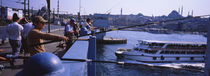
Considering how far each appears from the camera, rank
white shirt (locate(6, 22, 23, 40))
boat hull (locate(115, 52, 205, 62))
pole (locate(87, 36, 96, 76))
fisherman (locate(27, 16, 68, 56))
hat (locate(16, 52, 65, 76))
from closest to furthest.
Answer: hat (locate(16, 52, 65, 76)) < fisherman (locate(27, 16, 68, 56)) < pole (locate(87, 36, 96, 76)) < white shirt (locate(6, 22, 23, 40)) < boat hull (locate(115, 52, 205, 62))

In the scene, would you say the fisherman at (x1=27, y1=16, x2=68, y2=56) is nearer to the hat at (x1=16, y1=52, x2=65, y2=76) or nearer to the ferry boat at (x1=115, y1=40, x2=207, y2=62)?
A: the hat at (x1=16, y1=52, x2=65, y2=76)

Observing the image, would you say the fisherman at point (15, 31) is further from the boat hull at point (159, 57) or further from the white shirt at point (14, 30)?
the boat hull at point (159, 57)

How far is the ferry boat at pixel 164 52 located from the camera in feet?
120

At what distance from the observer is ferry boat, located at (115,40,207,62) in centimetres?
3653

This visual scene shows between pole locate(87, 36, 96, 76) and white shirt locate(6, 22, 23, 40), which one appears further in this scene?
white shirt locate(6, 22, 23, 40)

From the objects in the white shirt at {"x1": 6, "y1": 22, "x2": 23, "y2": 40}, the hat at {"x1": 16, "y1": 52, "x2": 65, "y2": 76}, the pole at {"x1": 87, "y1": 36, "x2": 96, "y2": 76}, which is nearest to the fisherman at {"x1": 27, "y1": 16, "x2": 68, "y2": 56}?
the pole at {"x1": 87, "y1": 36, "x2": 96, "y2": 76}

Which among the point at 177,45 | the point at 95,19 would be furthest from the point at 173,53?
the point at 95,19

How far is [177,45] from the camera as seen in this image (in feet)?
127

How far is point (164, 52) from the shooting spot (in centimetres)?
3753

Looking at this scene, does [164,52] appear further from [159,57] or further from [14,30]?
[14,30]

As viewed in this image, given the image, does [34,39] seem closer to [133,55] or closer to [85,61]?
[85,61]

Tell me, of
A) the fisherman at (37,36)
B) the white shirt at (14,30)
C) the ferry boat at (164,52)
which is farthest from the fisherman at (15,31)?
the ferry boat at (164,52)

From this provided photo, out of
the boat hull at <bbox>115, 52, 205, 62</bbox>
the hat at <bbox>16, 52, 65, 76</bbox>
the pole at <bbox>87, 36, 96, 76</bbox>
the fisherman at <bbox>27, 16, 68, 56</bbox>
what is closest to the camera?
the hat at <bbox>16, 52, 65, 76</bbox>

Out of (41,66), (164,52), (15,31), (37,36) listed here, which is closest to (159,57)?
(164,52)
